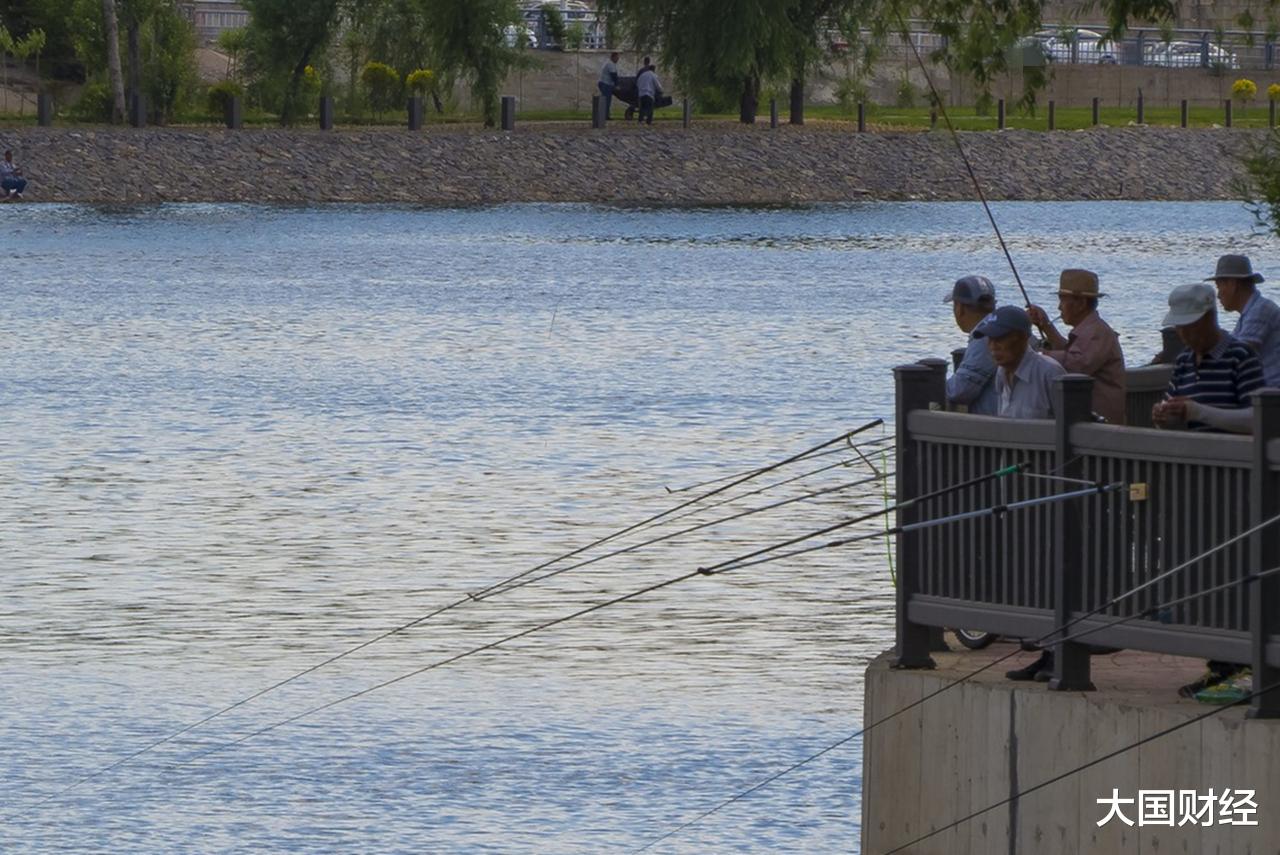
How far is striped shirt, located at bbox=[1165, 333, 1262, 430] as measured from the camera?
9070 mm

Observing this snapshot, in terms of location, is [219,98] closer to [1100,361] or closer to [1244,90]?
[1244,90]

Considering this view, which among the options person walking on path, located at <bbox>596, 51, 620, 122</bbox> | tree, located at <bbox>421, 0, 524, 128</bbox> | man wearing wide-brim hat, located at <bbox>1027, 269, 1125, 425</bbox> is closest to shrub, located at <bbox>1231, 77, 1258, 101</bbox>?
person walking on path, located at <bbox>596, 51, 620, 122</bbox>

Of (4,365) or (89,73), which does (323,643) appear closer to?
(4,365)

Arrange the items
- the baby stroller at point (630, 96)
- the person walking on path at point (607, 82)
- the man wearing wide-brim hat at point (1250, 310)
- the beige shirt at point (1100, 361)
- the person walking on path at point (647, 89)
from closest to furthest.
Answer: the beige shirt at point (1100, 361), the man wearing wide-brim hat at point (1250, 310), the person walking on path at point (607, 82), the person walking on path at point (647, 89), the baby stroller at point (630, 96)

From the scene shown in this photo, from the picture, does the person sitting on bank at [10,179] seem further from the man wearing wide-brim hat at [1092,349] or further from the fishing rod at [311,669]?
the man wearing wide-brim hat at [1092,349]

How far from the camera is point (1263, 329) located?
33.1 ft

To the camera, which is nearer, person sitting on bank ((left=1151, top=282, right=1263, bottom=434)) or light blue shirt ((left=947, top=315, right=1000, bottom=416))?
person sitting on bank ((left=1151, top=282, right=1263, bottom=434))

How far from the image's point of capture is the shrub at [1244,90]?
8644 centimetres

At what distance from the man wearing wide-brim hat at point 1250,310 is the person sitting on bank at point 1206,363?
30.4 inches

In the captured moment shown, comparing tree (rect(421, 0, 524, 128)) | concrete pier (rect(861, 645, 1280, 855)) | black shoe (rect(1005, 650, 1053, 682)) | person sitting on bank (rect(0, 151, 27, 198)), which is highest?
tree (rect(421, 0, 524, 128))

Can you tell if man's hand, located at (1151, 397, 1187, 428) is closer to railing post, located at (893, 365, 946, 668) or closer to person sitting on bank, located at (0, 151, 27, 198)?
railing post, located at (893, 365, 946, 668)

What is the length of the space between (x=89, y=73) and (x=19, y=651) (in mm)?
62462

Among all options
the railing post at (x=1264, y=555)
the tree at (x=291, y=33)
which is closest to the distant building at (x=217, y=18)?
the tree at (x=291, y=33)

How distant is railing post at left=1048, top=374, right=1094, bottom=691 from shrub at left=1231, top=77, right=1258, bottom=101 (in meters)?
80.5
